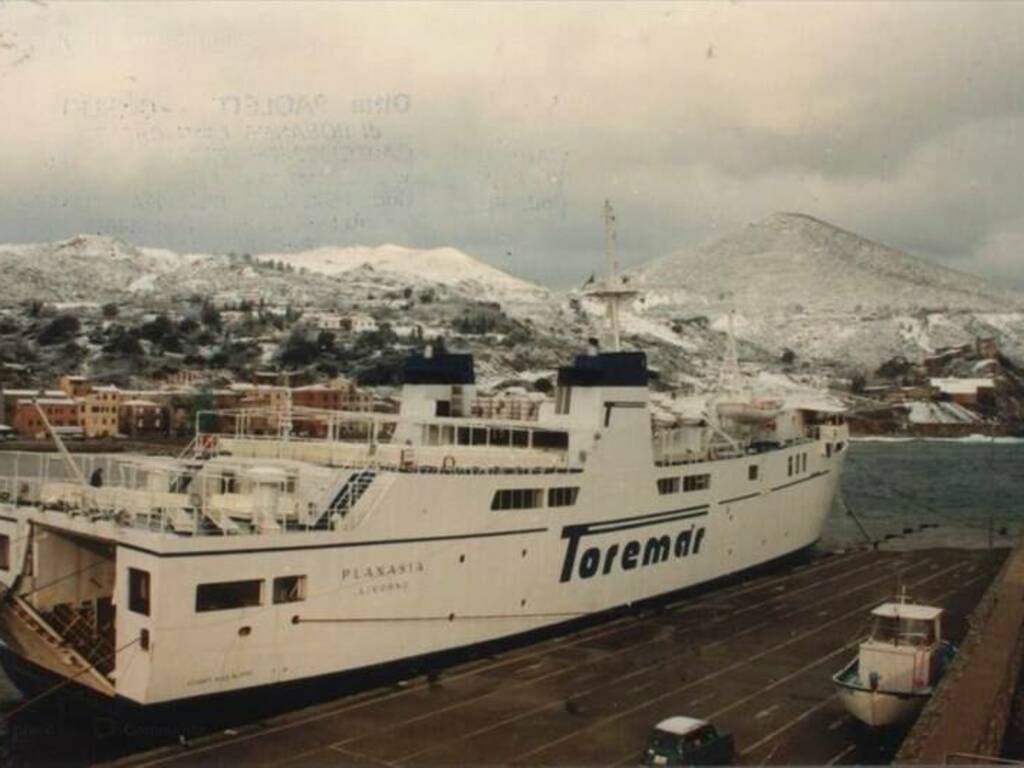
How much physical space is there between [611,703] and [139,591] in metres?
8.17

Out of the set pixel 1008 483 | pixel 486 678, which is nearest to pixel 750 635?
pixel 486 678

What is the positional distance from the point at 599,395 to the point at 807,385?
185m

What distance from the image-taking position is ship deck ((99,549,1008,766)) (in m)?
15.5

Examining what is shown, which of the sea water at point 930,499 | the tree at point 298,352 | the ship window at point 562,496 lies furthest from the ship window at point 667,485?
the tree at point 298,352

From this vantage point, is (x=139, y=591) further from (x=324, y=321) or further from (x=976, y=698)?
(x=324, y=321)

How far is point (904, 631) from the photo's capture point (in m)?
17.4

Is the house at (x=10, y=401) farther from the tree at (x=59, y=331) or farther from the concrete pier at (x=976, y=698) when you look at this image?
the concrete pier at (x=976, y=698)

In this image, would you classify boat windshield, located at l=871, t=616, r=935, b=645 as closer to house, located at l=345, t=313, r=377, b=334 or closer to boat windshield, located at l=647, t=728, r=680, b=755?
boat windshield, located at l=647, t=728, r=680, b=755

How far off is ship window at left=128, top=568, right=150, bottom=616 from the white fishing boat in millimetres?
47

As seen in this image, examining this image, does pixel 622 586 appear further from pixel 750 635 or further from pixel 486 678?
pixel 486 678

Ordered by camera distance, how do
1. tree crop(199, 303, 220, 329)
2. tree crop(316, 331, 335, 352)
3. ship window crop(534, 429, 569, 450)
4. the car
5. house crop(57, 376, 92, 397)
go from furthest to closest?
tree crop(199, 303, 220, 329) < tree crop(316, 331, 335, 352) < house crop(57, 376, 92, 397) < ship window crop(534, 429, 569, 450) < the car

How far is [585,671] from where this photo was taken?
19.9 m

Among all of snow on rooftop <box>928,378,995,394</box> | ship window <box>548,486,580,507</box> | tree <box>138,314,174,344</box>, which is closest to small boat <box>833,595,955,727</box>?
ship window <box>548,486,580,507</box>

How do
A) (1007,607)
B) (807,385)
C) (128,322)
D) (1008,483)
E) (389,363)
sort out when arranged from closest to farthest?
(1007,607) → (1008,483) → (389,363) → (128,322) → (807,385)
